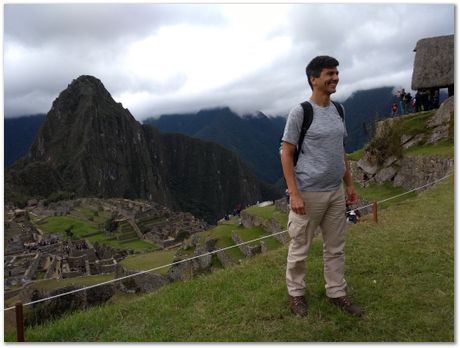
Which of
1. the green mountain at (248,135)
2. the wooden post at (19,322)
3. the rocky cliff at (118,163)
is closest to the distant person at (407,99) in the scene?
the wooden post at (19,322)

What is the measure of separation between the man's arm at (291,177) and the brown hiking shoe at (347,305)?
735 millimetres

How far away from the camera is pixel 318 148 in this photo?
2705 mm

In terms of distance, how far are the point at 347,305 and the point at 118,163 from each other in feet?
399

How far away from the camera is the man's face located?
2680 mm

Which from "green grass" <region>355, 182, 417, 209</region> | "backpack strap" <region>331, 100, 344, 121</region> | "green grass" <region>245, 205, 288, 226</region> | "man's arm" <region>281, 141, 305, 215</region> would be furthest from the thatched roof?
"man's arm" <region>281, 141, 305, 215</region>

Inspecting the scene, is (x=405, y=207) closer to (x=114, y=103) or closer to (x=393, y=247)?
(x=393, y=247)

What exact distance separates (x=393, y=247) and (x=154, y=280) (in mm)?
10657

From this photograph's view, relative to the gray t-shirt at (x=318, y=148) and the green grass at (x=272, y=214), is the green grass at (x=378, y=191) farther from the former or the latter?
the gray t-shirt at (x=318, y=148)

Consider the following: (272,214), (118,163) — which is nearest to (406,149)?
(272,214)

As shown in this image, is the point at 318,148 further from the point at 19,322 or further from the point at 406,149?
the point at 406,149

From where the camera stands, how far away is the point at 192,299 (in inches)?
134

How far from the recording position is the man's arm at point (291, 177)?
8.75 ft

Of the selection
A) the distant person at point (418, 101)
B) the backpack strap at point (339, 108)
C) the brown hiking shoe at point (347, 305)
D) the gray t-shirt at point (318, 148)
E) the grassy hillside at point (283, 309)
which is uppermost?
the distant person at point (418, 101)

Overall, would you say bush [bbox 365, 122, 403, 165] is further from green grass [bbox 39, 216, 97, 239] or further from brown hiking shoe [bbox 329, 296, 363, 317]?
green grass [bbox 39, 216, 97, 239]
